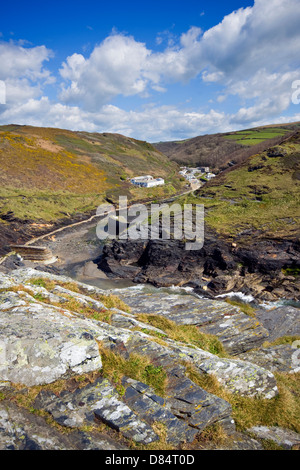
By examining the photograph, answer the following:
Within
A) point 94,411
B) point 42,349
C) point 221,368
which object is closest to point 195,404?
point 221,368

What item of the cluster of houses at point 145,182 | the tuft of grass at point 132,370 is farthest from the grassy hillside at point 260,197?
the tuft of grass at point 132,370

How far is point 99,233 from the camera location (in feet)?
213

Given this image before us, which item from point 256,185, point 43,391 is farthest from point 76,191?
point 43,391

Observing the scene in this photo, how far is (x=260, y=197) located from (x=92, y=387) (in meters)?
71.5

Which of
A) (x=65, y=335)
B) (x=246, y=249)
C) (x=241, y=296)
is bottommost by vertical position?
(x=241, y=296)

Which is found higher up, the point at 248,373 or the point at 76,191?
the point at 76,191

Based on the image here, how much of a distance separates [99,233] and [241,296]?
4009 centimetres

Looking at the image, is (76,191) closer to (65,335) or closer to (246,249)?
(246,249)

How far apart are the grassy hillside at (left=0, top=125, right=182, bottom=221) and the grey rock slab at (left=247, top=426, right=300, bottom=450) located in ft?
218

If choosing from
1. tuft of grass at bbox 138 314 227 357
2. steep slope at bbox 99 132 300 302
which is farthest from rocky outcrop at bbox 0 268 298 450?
steep slope at bbox 99 132 300 302

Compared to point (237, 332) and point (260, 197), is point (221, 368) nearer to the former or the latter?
point (237, 332)

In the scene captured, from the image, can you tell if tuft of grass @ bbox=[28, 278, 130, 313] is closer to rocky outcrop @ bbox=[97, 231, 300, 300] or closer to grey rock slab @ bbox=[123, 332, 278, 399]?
grey rock slab @ bbox=[123, 332, 278, 399]

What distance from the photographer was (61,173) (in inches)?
3821

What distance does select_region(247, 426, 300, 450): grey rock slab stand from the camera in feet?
23.4
